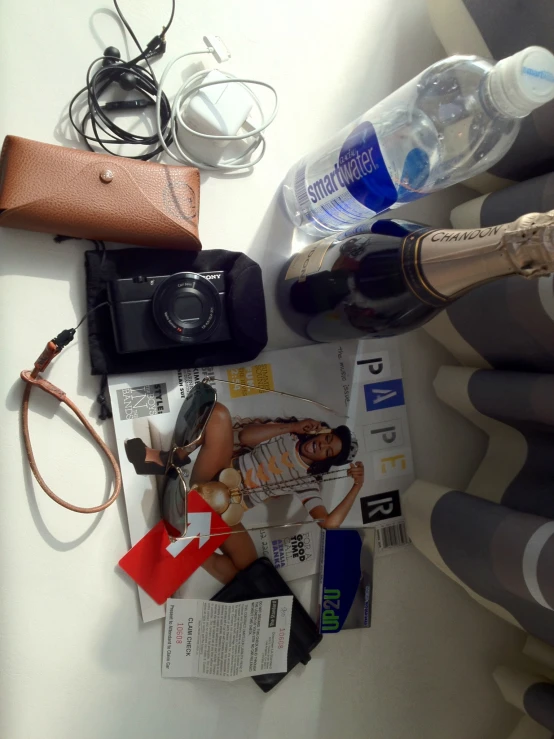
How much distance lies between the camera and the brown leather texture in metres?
0.58

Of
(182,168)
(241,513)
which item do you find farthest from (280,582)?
(182,168)

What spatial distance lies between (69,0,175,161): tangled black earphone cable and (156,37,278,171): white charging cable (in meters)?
0.01

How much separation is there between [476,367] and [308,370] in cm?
24

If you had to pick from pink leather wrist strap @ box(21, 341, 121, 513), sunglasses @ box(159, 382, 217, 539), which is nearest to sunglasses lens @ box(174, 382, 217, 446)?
sunglasses @ box(159, 382, 217, 539)

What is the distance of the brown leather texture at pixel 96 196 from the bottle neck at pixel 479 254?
269 millimetres

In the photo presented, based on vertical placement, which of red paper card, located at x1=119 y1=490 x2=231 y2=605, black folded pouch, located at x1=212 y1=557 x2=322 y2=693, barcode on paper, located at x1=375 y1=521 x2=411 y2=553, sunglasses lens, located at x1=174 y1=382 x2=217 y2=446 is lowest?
black folded pouch, located at x1=212 y1=557 x2=322 y2=693

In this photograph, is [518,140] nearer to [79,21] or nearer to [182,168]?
[182,168]

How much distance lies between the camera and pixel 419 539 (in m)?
0.75

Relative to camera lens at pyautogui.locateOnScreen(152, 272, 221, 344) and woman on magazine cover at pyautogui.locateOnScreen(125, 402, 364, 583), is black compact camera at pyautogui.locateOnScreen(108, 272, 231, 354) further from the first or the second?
woman on magazine cover at pyautogui.locateOnScreen(125, 402, 364, 583)

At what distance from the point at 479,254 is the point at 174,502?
0.41 m

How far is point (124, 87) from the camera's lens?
2.16ft

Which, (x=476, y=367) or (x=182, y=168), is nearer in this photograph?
(x=182, y=168)

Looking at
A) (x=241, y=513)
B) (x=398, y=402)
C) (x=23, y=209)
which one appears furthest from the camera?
(x=398, y=402)

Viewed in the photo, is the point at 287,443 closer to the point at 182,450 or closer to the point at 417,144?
the point at 182,450
